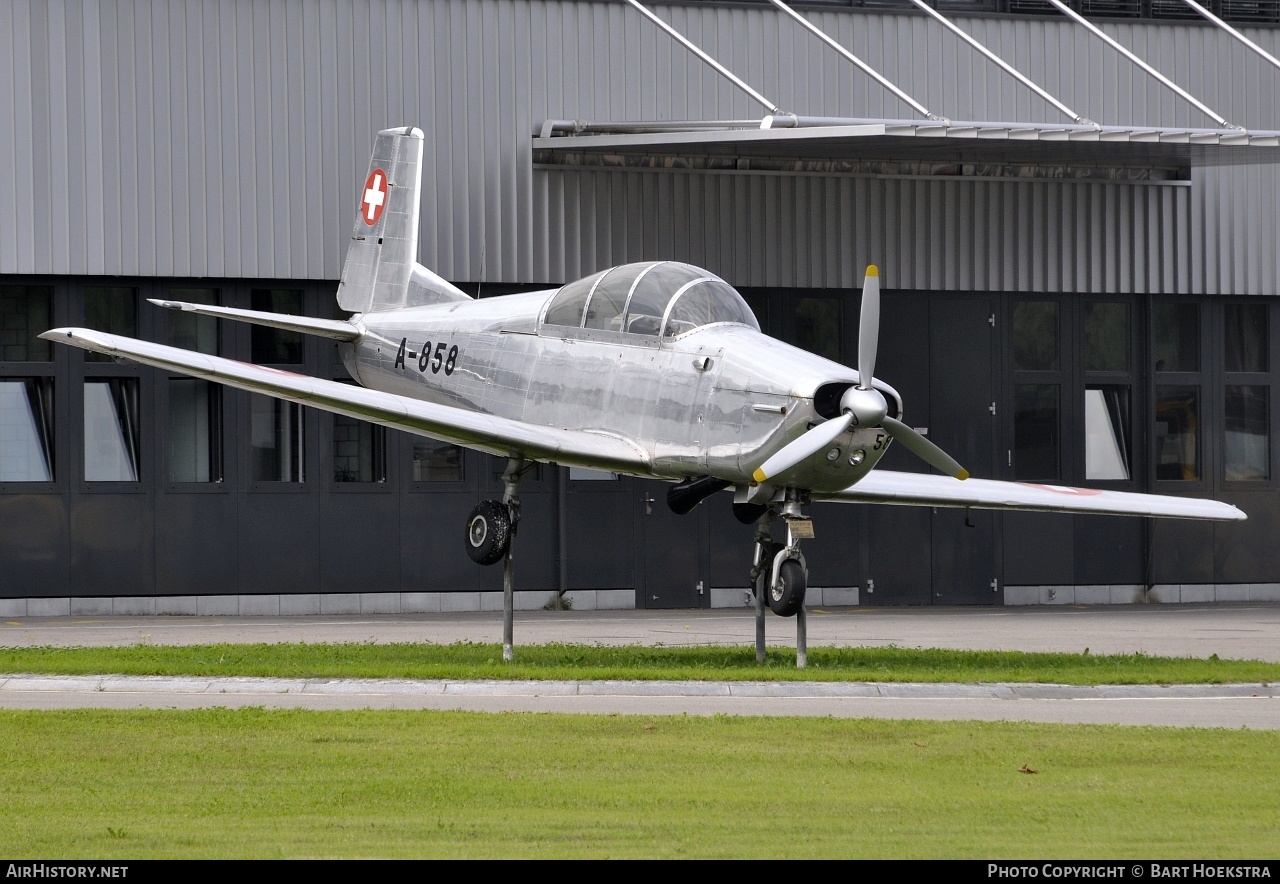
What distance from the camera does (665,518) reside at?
25203 mm

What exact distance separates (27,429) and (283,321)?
22.7 ft

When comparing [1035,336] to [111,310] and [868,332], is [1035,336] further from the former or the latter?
[111,310]

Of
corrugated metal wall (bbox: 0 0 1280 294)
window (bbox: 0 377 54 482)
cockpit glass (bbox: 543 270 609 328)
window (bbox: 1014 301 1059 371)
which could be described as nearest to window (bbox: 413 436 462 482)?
corrugated metal wall (bbox: 0 0 1280 294)

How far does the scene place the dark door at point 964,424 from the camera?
2608 centimetres

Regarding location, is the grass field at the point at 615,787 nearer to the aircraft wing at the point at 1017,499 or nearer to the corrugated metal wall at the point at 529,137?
the aircraft wing at the point at 1017,499

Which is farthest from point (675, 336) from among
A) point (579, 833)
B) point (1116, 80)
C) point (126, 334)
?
point (1116, 80)

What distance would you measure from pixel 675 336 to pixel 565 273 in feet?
→ 33.1

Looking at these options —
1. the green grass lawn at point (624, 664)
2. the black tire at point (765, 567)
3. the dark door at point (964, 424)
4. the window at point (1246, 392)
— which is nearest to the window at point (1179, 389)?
the window at point (1246, 392)

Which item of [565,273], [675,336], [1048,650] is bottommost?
[1048,650]

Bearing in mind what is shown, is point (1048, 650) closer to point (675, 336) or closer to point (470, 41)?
point (675, 336)

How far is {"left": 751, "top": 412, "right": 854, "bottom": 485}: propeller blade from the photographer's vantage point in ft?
44.1

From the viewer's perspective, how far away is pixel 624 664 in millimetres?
15750

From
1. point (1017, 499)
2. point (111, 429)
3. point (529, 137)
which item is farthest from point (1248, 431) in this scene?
point (111, 429)

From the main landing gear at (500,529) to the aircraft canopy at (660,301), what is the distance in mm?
1708
